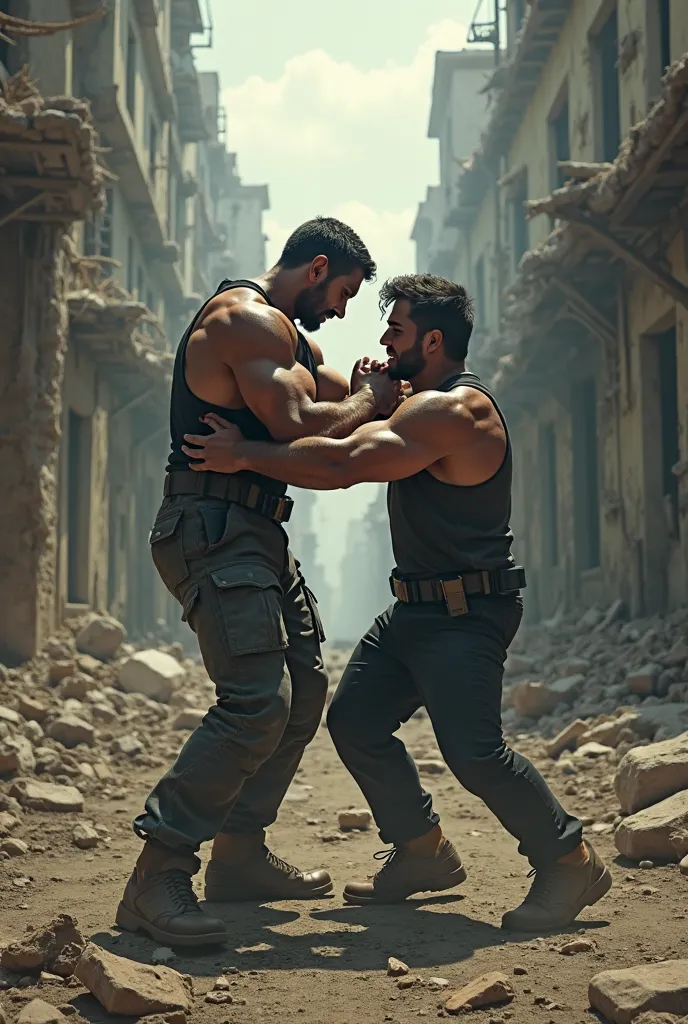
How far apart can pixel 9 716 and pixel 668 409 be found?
723 cm

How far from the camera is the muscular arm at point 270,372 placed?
13.4 ft

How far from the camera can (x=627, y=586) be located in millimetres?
12492

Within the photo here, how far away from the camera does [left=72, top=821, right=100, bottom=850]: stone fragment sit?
5.80 meters

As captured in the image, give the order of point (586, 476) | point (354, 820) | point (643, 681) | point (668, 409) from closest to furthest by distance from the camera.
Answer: point (354, 820), point (643, 681), point (668, 409), point (586, 476)

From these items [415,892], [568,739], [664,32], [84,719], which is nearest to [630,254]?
[664,32]

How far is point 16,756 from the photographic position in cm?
695

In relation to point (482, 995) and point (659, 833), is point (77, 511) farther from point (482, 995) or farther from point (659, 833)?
point (482, 995)

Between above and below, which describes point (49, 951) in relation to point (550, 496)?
below

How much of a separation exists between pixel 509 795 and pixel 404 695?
0.63 meters

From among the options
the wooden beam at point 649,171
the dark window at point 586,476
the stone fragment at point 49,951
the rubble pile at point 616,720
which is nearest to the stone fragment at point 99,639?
the rubble pile at point 616,720

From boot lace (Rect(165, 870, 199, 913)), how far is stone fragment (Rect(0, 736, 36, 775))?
125 inches

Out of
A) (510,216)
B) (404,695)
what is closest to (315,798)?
(404,695)

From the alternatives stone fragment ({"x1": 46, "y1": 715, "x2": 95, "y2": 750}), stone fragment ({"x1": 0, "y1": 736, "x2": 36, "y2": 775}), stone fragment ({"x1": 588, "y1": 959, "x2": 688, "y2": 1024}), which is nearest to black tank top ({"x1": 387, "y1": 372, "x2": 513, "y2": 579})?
stone fragment ({"x1": 588, "y1": 959, "x2": 688, "y2": 1024})

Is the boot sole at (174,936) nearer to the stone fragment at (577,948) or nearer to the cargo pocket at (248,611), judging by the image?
the cargo pocket at (248,611)
